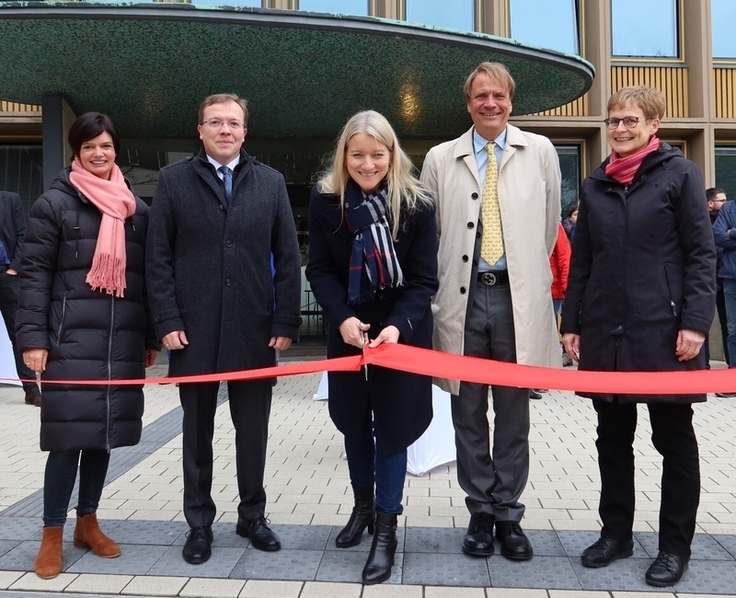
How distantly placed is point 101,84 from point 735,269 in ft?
26.0

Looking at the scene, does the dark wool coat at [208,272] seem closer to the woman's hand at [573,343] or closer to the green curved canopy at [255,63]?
the woman's hand at [573,343]

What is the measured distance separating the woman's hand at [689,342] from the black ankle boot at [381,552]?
1456 millimetres

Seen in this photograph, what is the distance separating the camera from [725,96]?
12273 mm

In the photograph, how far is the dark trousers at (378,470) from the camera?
3.37 m

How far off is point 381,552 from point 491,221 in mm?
1612

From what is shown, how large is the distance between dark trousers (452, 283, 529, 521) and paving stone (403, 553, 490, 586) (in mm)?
265

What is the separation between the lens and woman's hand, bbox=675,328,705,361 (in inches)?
122

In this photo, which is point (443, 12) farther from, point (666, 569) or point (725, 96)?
point (666, 569)

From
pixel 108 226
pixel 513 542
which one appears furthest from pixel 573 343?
pixel 108 226

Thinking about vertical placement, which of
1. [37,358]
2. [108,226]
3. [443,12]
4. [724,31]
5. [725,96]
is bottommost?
[37,358]

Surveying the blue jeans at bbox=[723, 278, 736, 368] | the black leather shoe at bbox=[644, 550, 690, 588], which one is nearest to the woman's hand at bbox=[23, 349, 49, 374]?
the black leather shoe at bbox=[644, 550, 690, 588]

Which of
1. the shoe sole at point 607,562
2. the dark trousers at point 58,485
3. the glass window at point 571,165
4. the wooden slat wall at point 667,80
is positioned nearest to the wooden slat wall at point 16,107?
the glass window at point 571,165

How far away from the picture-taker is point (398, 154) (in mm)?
3346

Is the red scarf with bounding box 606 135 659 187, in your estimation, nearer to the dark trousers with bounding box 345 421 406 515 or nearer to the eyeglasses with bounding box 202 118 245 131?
the dark trousers with bounding box 345 421 406 515
